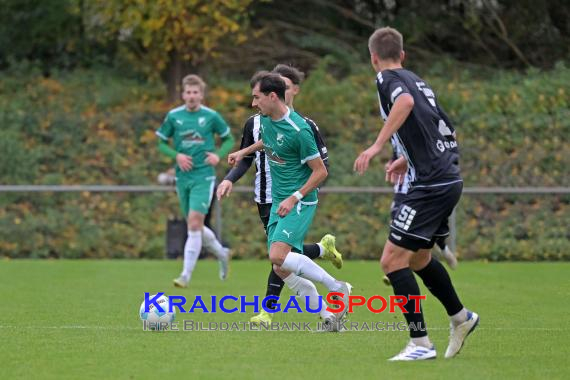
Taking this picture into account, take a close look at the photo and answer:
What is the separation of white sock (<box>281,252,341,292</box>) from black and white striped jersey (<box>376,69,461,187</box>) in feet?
5.54

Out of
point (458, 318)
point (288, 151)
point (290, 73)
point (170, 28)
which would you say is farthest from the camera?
point (170, 28)

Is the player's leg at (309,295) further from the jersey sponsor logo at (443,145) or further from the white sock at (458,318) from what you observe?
the jersey sponsor logo at (443,145)

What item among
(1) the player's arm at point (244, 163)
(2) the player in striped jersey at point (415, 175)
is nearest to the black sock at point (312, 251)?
(1) the player's arm at point (244, 163)

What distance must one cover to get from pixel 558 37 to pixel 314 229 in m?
7.86

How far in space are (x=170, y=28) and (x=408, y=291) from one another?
15.2 m

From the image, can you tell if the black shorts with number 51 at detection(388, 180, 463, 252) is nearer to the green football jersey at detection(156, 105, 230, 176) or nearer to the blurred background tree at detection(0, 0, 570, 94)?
the green football jersey at detection(156, 105, 230, 176)

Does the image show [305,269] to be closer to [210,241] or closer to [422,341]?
[422,341]

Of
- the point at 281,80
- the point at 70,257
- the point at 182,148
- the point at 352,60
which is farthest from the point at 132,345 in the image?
the point at 352,60

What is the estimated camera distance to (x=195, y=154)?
542 inches

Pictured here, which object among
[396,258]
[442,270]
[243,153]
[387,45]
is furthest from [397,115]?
[243,153]

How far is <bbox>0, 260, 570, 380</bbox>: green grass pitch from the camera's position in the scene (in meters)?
6.79

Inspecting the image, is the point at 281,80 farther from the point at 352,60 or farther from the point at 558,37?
the point at 558,37

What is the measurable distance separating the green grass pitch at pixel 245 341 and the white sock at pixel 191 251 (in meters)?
0.25

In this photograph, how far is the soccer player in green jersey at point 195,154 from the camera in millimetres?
13453
